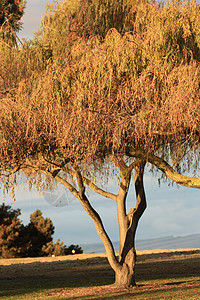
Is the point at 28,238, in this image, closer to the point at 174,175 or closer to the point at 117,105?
the point at 174,175

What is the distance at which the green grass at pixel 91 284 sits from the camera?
10.6 meters

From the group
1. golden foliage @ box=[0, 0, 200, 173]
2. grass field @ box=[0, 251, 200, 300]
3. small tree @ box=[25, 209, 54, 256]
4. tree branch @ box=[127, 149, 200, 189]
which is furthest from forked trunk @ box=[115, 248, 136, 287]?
small tree @ box=[25, 209, 54, 256]

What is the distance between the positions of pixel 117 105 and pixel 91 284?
6.86 m

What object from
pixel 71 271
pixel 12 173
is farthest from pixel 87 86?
pixel 71 271

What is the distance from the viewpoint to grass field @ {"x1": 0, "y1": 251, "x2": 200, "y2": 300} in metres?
11.2

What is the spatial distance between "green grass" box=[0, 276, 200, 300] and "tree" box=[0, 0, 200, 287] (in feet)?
9.43

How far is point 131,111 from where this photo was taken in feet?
28.9

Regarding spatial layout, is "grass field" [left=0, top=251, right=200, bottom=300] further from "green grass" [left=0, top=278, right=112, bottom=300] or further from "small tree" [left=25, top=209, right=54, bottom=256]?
"small tree" [left=25, top=209, right=54, bottom=256]

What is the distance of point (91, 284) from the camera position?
1347 cm

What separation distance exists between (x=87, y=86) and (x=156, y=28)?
205 centimetres

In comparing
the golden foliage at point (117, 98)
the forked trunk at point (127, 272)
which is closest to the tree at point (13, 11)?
the golden foliage at point (117, 98)

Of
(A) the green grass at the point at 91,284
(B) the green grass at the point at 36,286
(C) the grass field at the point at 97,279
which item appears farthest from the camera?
(B) the green grass at the point at 36,286

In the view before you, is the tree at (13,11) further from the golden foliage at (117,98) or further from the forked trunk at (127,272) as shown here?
the forked trunk at (127,272)

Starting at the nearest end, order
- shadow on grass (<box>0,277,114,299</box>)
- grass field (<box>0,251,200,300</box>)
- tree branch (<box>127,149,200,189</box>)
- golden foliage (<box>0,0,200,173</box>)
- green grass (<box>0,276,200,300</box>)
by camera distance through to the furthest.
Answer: golden foliage (<box>0,0,200,173</box>) < tree branch (<box>127,149,200,189</box>) < green grass (<box>0,276,200,300</box>) < grass field (<box>0,251,200,300</box>) < shadow on grass (<box>0,277,114,299</box>)
